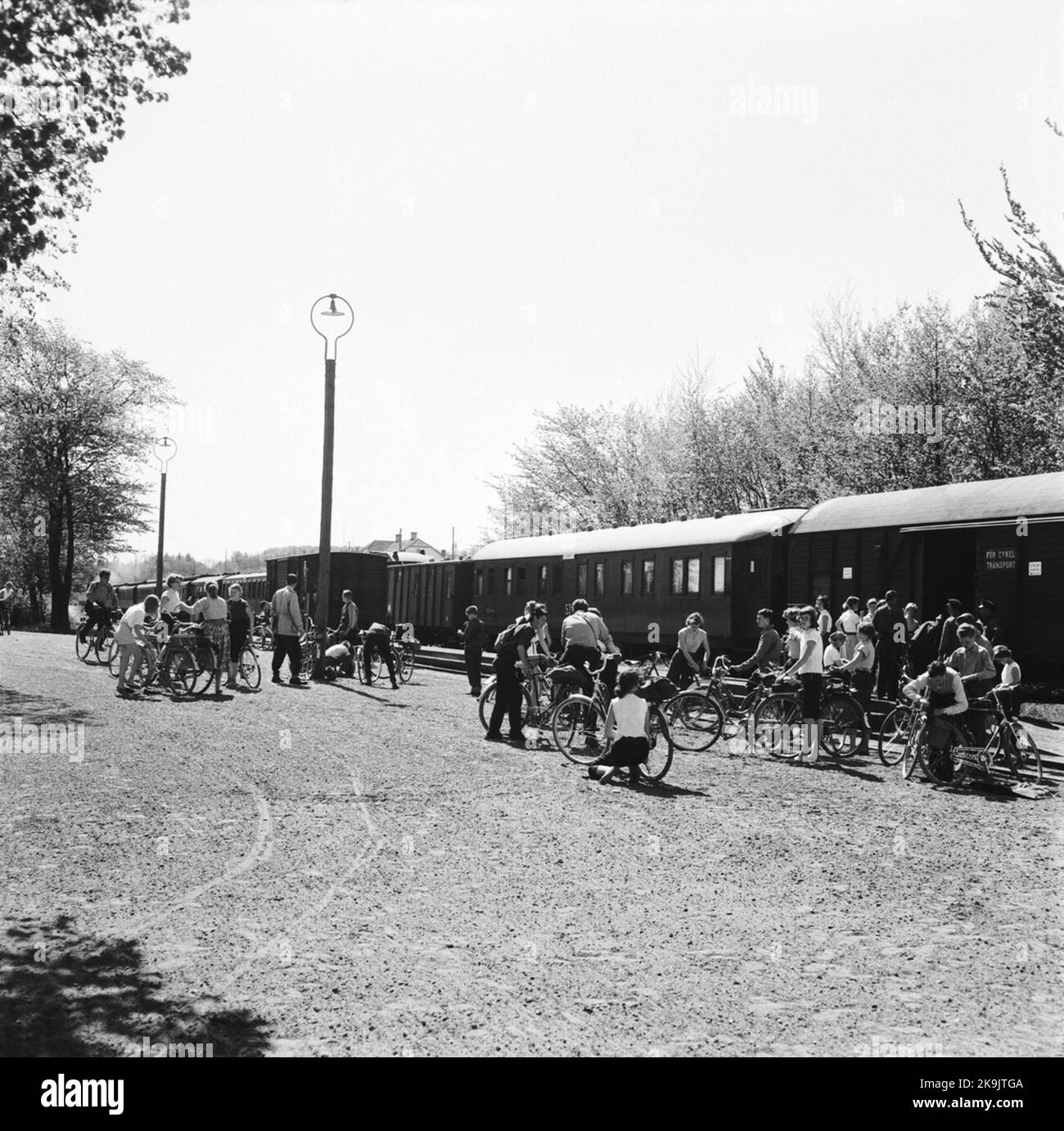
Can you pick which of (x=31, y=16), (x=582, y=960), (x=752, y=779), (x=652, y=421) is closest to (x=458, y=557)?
(x=652, y=421)

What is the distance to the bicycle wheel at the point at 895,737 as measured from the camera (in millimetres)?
12562

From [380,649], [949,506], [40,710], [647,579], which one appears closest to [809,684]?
[949,506]

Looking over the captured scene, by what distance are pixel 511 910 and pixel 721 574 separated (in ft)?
57.0

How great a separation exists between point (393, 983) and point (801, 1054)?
184 centimetres

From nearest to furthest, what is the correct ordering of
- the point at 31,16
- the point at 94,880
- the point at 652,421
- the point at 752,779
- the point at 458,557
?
1. the point at 94,880
2. the point at 31,16
3. the point at 752,779
4. the point at 458,557
5. the point at 652,421

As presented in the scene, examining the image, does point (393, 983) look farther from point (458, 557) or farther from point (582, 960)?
point (458, 557)

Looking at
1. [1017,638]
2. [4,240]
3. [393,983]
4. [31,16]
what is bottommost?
[393,983]

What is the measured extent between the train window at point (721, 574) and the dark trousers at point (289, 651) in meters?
8.46

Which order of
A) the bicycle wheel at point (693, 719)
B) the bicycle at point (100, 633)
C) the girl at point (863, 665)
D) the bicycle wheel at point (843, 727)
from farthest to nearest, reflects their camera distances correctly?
the bicycle at point (100, 633), the bicycle wheel at point (693, 719), the girl at point (863, 665), the bicycle wheel at point (843, 727)

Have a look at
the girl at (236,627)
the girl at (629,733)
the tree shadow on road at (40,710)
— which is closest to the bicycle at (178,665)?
the girl at (236,627)

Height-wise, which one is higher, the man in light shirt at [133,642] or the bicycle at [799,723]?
the man in light shirt at [133,642]

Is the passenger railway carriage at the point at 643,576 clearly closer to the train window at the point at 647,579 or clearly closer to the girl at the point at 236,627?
the train window at the point at 647,579

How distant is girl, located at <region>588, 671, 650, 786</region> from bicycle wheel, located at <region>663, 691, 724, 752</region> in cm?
292

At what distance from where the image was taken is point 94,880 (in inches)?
274
